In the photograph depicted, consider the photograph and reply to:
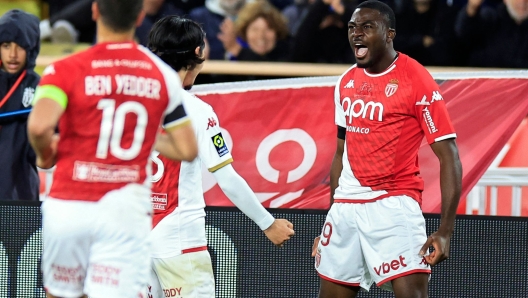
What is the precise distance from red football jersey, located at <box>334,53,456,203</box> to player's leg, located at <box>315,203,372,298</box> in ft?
0.42

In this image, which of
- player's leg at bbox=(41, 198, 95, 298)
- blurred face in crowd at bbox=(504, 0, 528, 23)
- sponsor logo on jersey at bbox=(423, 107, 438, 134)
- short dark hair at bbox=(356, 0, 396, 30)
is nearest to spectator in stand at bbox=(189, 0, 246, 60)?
blurred face in crowd at bbox=(504, 0, 528, 23)

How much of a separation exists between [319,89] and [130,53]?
3.15 meters

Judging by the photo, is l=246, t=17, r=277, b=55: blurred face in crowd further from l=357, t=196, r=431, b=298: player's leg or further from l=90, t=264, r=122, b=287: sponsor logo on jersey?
l=90, t=264, r=122, b=287: sponsor logo on jersey

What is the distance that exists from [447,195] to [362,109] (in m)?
0.66

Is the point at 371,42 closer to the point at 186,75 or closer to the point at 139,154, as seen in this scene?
the point at 186,75

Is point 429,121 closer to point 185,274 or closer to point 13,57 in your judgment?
point 185,274

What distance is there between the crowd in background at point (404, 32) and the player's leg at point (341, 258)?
4.11m

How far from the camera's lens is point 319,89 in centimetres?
635

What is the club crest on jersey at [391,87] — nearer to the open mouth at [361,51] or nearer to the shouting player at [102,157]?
the open mouth at [361,51]

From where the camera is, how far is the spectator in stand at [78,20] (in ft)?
31.5

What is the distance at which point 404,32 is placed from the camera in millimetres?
8742

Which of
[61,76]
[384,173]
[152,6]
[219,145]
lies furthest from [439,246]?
[152,6]

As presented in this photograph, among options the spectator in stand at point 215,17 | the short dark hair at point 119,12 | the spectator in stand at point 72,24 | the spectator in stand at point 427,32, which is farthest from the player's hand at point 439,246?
the spectator in stand at point 72,24

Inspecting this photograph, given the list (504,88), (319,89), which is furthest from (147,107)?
(504,88)
